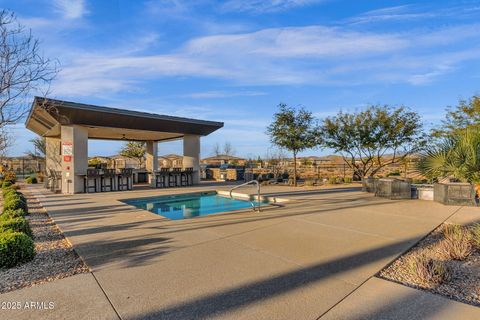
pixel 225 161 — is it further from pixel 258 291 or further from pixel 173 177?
pixel 258 291

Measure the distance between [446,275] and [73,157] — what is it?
43.0ft

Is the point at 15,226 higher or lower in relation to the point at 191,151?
lower

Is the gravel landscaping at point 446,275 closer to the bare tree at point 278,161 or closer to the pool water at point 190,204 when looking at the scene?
the pool water at point 190,204

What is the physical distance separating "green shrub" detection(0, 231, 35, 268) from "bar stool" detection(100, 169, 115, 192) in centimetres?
972

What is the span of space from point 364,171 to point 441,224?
9960 mm

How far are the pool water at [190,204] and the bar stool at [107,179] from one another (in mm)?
3356

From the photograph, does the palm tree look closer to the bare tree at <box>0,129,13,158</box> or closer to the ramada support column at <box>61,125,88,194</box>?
the bare tree at <box>0,129,13,158</box>

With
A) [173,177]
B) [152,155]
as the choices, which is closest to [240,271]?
[173,177]

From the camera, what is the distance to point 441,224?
5789 mm

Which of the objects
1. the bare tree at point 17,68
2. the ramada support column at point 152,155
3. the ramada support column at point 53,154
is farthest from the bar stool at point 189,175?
the bare tree at point 17,68

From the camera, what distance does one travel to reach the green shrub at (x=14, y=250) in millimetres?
3443

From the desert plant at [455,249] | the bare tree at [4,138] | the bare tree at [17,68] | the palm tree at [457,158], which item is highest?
the bare tree at [17,68]

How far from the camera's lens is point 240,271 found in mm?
3291

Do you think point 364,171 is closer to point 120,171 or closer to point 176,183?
point 176,183
